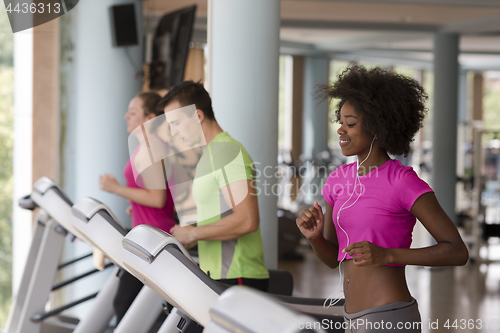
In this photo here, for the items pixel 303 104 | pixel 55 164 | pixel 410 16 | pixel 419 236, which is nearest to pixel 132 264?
pixel 55 164

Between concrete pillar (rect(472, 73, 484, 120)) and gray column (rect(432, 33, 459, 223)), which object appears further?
concrete pillar (rect(472, 73, 484, 120))

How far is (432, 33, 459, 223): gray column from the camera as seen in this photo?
6.80m

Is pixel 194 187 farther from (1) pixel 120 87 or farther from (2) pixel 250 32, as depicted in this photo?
(1) pixel 120 87

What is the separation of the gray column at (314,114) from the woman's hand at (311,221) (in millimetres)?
8779

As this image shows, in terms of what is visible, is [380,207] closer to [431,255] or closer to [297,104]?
[431,255]

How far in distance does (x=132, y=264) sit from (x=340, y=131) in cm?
66

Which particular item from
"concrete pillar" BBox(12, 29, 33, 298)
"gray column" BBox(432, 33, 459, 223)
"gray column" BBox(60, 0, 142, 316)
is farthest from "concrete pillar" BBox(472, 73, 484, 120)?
"concrete pillar" BBox(12, 29, 33, 298)

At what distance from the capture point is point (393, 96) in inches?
56.5

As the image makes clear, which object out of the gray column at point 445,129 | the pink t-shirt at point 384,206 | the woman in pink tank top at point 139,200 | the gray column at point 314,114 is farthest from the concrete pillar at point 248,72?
the gray column at point 314,114

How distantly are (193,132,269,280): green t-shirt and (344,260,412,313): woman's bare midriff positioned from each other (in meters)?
0.50

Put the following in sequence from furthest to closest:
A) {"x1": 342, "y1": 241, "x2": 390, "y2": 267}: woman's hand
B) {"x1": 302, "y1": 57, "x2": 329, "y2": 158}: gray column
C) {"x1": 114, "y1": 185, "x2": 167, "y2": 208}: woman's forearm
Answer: {"x1": 302, "y1": 57, "x2": 329, "y2": 158}: gray column
{"x1": 114, "y1": 185, "x2": 167, "y2": 208}: woman's forearm
{"x1": 342, "y1": 241, "x2": 390, "y2": 267}: woman's hand

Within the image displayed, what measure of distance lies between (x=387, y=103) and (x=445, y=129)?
5.77 metres

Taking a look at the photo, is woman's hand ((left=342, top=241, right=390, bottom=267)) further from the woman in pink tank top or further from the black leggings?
the woman in pink tank top

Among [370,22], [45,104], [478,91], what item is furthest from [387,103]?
[478,91]
